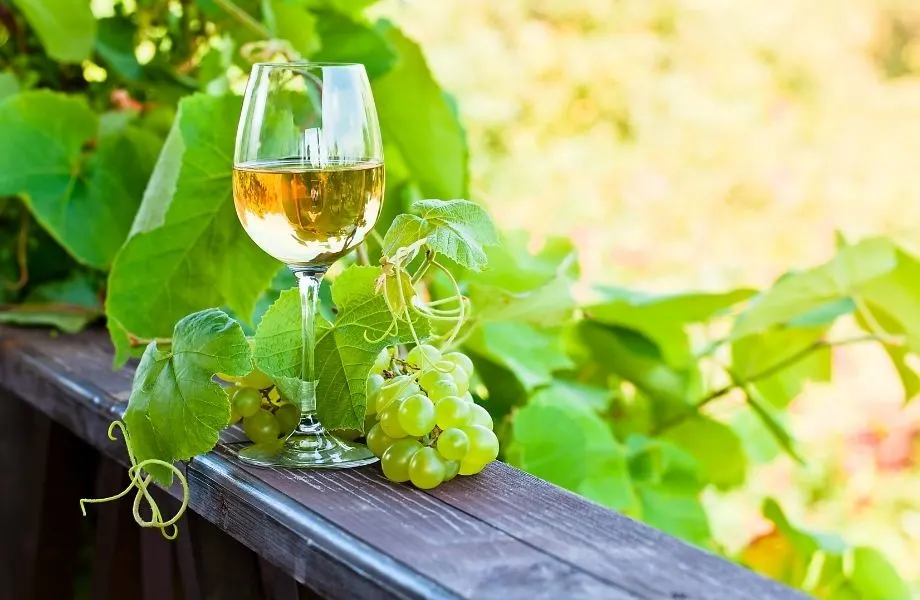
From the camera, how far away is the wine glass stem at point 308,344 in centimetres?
75

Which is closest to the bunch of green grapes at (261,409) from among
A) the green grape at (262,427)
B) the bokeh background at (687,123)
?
the green grape at (262,427)

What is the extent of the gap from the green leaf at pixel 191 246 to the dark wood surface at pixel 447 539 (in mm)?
200

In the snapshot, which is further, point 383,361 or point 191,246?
point 191,246

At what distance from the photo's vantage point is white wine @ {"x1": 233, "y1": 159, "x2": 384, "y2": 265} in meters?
0.72

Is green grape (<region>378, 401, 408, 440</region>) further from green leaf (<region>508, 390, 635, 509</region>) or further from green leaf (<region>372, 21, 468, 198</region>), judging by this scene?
green leaf (<region>372, 21, 468, 198</region>)

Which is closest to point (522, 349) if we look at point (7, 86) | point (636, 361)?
point (636, 361)

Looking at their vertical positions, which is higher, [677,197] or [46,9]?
[46,9]

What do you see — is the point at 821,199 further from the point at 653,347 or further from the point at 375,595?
the point at 375,595

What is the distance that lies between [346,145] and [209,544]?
1.01 ft

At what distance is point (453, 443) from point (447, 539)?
86mm

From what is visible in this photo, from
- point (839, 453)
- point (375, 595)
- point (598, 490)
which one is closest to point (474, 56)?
point (839, 453)

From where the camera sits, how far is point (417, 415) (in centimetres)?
69

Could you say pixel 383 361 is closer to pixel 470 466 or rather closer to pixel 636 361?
pixel 470 466

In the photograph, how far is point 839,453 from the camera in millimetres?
3338
